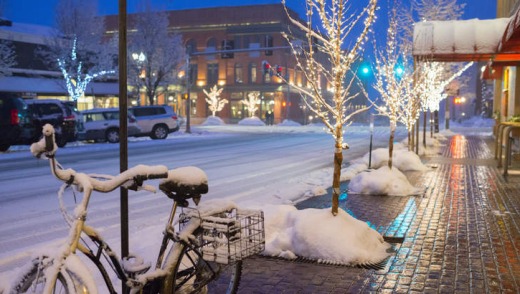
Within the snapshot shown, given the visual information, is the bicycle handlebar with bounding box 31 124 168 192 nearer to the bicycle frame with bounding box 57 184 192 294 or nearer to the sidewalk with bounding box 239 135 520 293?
the bicycle frame with bounding box 57 184 192 294

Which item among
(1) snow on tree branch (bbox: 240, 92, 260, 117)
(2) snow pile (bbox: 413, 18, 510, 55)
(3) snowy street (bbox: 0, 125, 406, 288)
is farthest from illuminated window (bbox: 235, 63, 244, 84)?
(2) snow pile (bbox: 413, 18, 510, 55)

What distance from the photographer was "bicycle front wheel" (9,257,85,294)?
2984mm

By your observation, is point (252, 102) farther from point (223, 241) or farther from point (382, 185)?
point (223, 241)

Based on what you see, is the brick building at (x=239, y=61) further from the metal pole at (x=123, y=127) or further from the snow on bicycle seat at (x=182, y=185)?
the snow on bicycle seat at (x=182, y=185)

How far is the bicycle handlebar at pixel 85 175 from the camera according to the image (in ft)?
10.3

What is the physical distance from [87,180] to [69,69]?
1551 inches

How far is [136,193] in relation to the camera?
11.5 m

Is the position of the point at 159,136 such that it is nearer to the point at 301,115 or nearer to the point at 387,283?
the point at 387,283

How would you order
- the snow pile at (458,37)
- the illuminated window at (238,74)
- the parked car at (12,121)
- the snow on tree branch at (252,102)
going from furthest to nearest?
the illuminated window at (238,74) → the snow on tree branch at (252,102) → the parked car at (12,121) → the snow pile at (458,37)

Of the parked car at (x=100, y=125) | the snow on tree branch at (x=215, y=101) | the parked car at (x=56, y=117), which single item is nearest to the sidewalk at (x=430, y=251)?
the parked car at (x=56, y=117)

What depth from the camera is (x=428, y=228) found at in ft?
26.2

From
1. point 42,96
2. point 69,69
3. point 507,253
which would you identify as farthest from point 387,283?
point 42,96

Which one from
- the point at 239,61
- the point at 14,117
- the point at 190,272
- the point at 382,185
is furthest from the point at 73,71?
the point at 190,272

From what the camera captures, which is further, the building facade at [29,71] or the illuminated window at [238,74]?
the illuminated window at [238,74]
